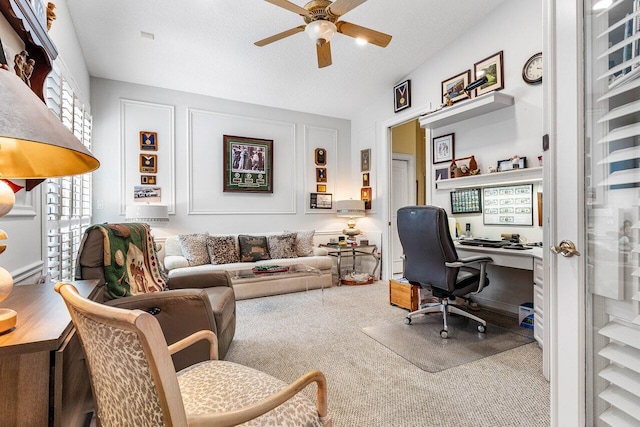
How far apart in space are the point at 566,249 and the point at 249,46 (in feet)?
11.8

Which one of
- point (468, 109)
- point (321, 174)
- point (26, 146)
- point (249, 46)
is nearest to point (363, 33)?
point (468, 109)

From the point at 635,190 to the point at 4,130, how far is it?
1.70 m

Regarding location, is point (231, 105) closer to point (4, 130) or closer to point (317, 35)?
point (317, 35)

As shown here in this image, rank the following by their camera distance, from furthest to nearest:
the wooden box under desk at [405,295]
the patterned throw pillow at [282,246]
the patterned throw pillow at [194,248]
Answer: the patterned throw pillow at [282,246]
the patterned throw pillow at [194,248]
the wooden box under desk at [405,295]

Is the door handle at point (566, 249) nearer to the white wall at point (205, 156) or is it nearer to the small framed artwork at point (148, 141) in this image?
the white wall at point (205, 156)

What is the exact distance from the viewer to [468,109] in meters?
3.31

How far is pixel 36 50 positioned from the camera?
1.53 meters

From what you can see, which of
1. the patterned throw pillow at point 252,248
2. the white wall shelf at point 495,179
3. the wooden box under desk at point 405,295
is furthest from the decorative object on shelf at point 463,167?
the patterned throw pillow at point 252,248

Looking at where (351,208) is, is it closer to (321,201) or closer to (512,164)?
(321,201)

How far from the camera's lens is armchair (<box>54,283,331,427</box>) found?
1.90 ft

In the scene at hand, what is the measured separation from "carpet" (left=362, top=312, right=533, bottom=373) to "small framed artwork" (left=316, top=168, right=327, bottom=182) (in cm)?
314

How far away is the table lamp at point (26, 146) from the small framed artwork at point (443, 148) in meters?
3.77

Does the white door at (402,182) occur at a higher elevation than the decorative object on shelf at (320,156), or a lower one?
lower

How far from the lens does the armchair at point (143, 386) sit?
22.8 inches
